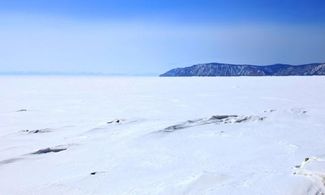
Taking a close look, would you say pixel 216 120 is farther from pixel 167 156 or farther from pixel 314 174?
pixel 314 174

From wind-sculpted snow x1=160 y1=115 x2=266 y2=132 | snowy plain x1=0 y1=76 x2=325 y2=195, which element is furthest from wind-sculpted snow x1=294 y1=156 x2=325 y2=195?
wind-sculpted snow x1=160 y1=115 x2=266 y2=132

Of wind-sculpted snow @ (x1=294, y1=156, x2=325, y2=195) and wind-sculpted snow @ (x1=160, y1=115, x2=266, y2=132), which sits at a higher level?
wind-sculpted snow @ (x1=294, y1=156, x2=325, y2=195)

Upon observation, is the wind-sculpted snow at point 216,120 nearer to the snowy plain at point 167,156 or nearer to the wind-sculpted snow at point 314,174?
the snowy plain at point 167,156

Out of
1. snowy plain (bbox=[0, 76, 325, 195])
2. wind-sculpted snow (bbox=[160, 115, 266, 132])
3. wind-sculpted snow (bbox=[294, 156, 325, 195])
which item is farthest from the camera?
wind-sculpted snow (bbox=[160, 115, 266, 132])

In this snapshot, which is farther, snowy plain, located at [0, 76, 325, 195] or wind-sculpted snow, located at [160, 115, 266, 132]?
wind-sculpted snow, located at [160, 115, 266, 132]

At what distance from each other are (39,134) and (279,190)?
7915 mm

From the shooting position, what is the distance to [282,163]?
7.14 m

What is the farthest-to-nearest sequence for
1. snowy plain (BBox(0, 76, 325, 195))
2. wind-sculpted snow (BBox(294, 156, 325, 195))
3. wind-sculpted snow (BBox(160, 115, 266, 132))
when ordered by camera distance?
wind-sculpted snow (BBox(160, 115, 266, 132)) → snowy plain (BBox(0, 76, 325, 195)) → wind-sculpted snow (BBox(294, 156, 325, 195))

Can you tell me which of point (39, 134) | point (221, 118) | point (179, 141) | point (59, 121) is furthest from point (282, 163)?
point (59, 121)

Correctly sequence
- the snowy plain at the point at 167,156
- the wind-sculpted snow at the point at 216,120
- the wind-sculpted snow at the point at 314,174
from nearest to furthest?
the wind-sculpted snow at the point at 314,174 → the snowy plain at the point at 167,156 → the wind-sculpted snow at the point at 216,120

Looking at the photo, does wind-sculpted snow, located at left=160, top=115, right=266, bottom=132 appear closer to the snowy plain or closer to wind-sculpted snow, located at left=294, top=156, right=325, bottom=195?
the snowy plain

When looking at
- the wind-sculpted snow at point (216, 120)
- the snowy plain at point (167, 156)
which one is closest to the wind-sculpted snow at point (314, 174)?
the snowy plain at point (167, 156)

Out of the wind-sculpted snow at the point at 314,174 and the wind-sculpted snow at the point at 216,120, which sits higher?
the wind-sculpted snow at the point at 314,174

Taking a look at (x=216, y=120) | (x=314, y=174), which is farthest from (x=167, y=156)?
(x=216, y=120)
